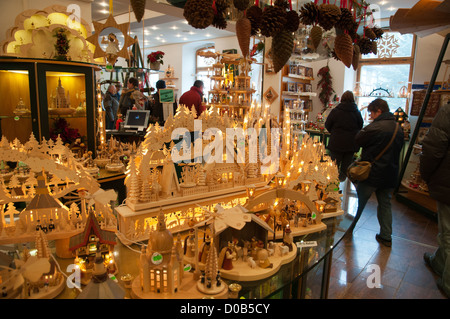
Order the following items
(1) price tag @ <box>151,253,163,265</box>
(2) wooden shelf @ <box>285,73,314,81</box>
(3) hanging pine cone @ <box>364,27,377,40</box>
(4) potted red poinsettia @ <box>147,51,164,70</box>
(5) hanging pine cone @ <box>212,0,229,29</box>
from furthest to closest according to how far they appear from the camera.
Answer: (2) wooden shelf @ <box>285,73,314,81</box> → (4) potted red poinsettia @ <box>147,51,164,70</box> → (3) hanging pine cone @ <box>364,27,377,40</box> → (1) price tag @ <box>151,253,163,265</box> → (5) hanging pine cone @ <box>212,0,229,29</box>

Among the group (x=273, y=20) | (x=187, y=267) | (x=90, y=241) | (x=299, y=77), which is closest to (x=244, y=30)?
(x=273, y=20)

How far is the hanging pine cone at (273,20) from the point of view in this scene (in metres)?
0.88

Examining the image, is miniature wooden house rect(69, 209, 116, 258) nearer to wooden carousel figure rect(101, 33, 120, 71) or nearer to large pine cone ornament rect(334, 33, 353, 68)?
large pine cone ornament rect(334, 33, 353, 68)

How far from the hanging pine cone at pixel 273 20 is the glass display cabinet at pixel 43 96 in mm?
3068

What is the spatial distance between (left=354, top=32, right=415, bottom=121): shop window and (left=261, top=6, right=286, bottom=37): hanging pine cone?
278 inches

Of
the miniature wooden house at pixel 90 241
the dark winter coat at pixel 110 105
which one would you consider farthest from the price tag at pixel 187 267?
the dark winter coat at pixel 110 105

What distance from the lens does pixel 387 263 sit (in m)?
3.14

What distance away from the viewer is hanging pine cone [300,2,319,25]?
38.0 inches

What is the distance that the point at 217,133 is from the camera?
1858mm

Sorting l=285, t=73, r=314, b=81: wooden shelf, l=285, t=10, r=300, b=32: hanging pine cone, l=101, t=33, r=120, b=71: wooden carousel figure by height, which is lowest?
l=285, t=10, r=300, b=32: hanging pine cone

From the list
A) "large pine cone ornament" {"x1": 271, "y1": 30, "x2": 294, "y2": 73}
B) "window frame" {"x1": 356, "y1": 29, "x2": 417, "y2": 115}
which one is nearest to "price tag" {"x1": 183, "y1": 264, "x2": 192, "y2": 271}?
"large pine cone ornament" {"x1": 271, "y1": 30, "x2": 294, "y2": 73}

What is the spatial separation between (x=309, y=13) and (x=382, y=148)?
2669 mm

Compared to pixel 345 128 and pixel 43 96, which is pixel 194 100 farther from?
pixel 345 128

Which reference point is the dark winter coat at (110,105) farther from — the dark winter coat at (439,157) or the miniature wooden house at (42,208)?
the dark winter coat at (439,157)
